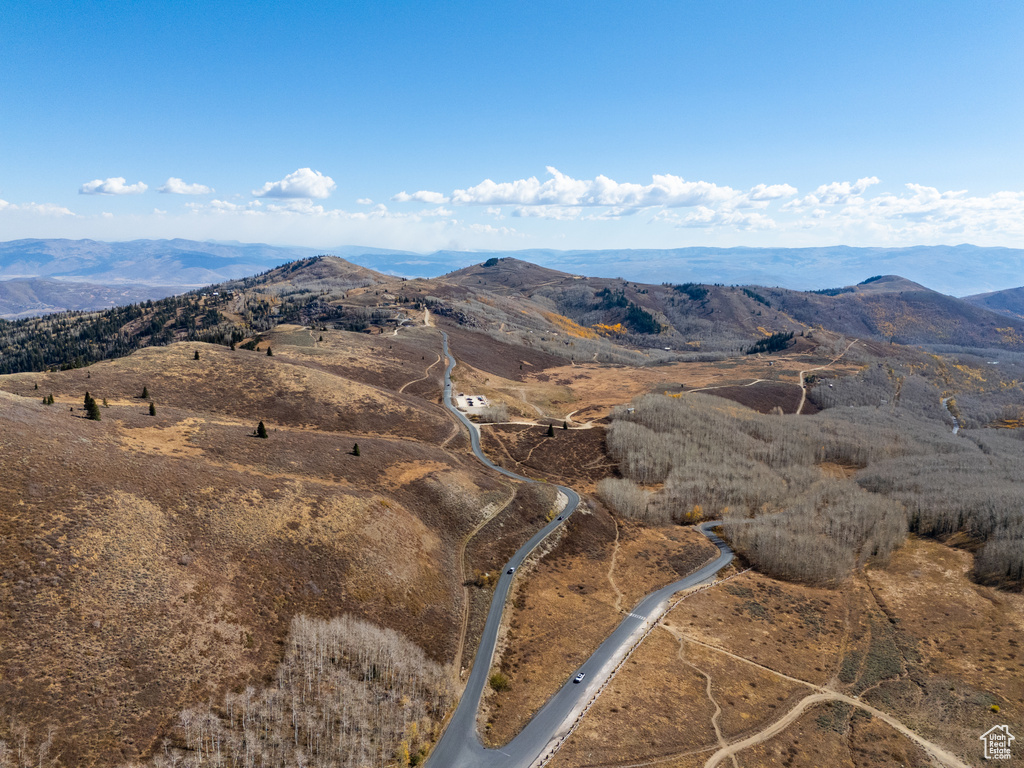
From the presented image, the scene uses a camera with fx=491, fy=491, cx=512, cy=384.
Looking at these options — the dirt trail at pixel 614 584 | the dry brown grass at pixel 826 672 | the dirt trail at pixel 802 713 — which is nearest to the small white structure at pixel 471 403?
the dirt trail at pixel 614 584

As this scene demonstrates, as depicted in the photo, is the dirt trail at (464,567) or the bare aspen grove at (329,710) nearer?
the bare aspen grove at (329,710)

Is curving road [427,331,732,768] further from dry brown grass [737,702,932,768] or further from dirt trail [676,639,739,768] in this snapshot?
dry brown grass [737,702,932,768]

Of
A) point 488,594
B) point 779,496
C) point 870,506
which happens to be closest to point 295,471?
point 488,594

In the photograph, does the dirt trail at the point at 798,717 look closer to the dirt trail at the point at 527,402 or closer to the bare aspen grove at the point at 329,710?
the bare aspen grove at the point at 329,710

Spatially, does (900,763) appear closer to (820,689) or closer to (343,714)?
(820,689)
